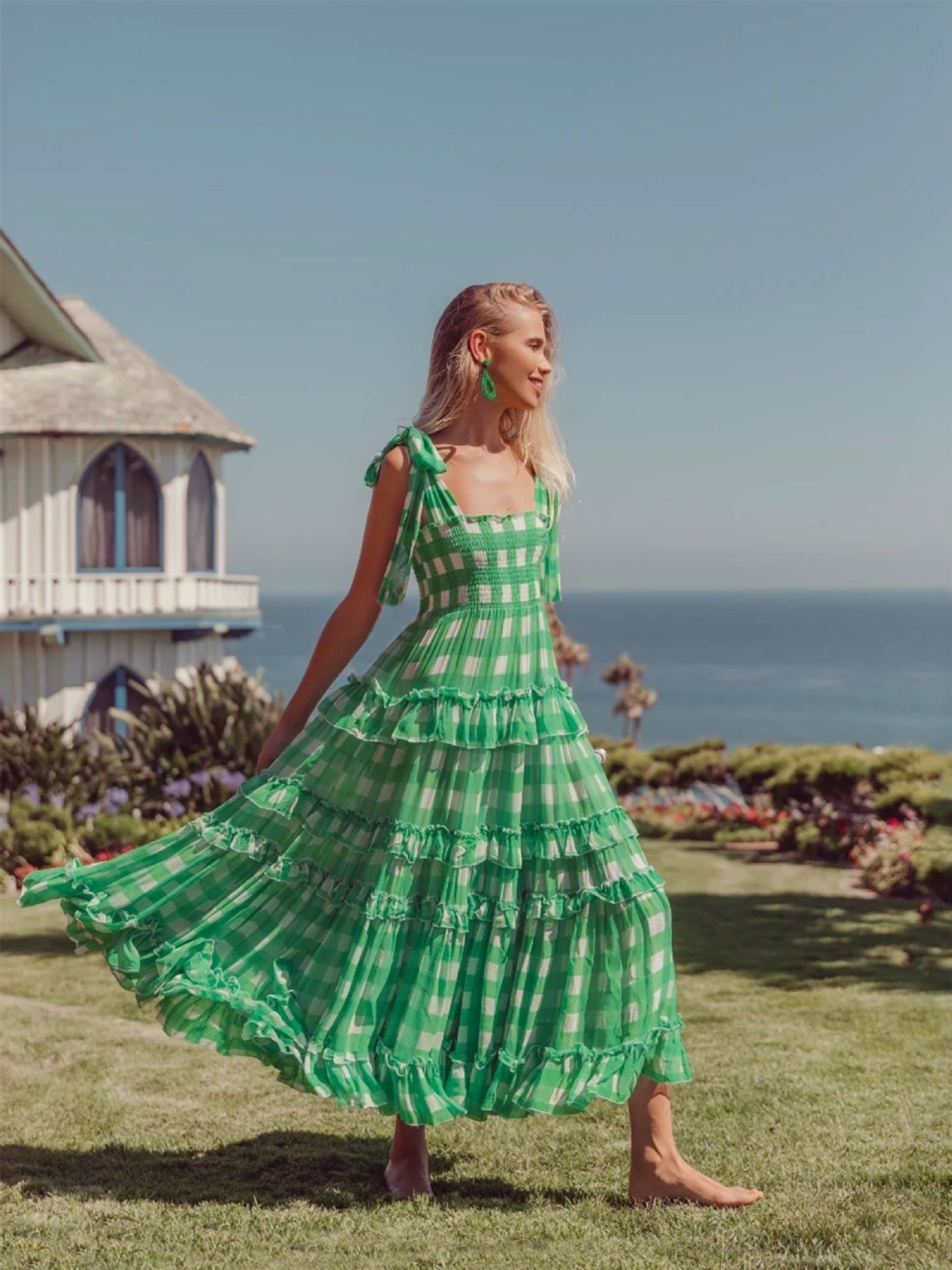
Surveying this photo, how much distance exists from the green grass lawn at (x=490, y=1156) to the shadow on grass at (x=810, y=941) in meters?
0.28

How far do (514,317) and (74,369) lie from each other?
15.3 metres

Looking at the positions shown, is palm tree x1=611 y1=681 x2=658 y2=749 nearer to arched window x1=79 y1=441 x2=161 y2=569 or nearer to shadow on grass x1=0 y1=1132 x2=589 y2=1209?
arched window x1=79 y1=441 x2=161 y2=569

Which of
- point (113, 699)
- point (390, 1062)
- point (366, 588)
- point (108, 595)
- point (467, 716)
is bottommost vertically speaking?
point (390, 1062)

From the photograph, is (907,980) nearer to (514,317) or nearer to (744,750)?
A: (514,317)

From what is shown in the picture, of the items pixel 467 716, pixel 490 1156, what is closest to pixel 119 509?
pixel 490 1156

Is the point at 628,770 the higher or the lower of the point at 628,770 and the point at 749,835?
the higher

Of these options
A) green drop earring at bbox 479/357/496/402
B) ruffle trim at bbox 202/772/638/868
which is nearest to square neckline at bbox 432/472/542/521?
green drop earring at bbox 479/357/496/402

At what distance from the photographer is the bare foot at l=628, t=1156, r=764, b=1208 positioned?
3664 mm

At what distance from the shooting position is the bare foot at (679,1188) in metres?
3.66

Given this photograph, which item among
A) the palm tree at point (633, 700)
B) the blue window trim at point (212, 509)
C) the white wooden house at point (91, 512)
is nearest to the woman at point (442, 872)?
the white wooden house at point (91, 512)

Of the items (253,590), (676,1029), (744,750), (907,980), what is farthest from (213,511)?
(676,1029)

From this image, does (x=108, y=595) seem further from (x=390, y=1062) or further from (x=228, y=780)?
(x=390, y=1062)

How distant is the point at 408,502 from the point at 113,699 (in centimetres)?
1522

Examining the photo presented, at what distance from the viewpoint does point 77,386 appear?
17.9 metres
